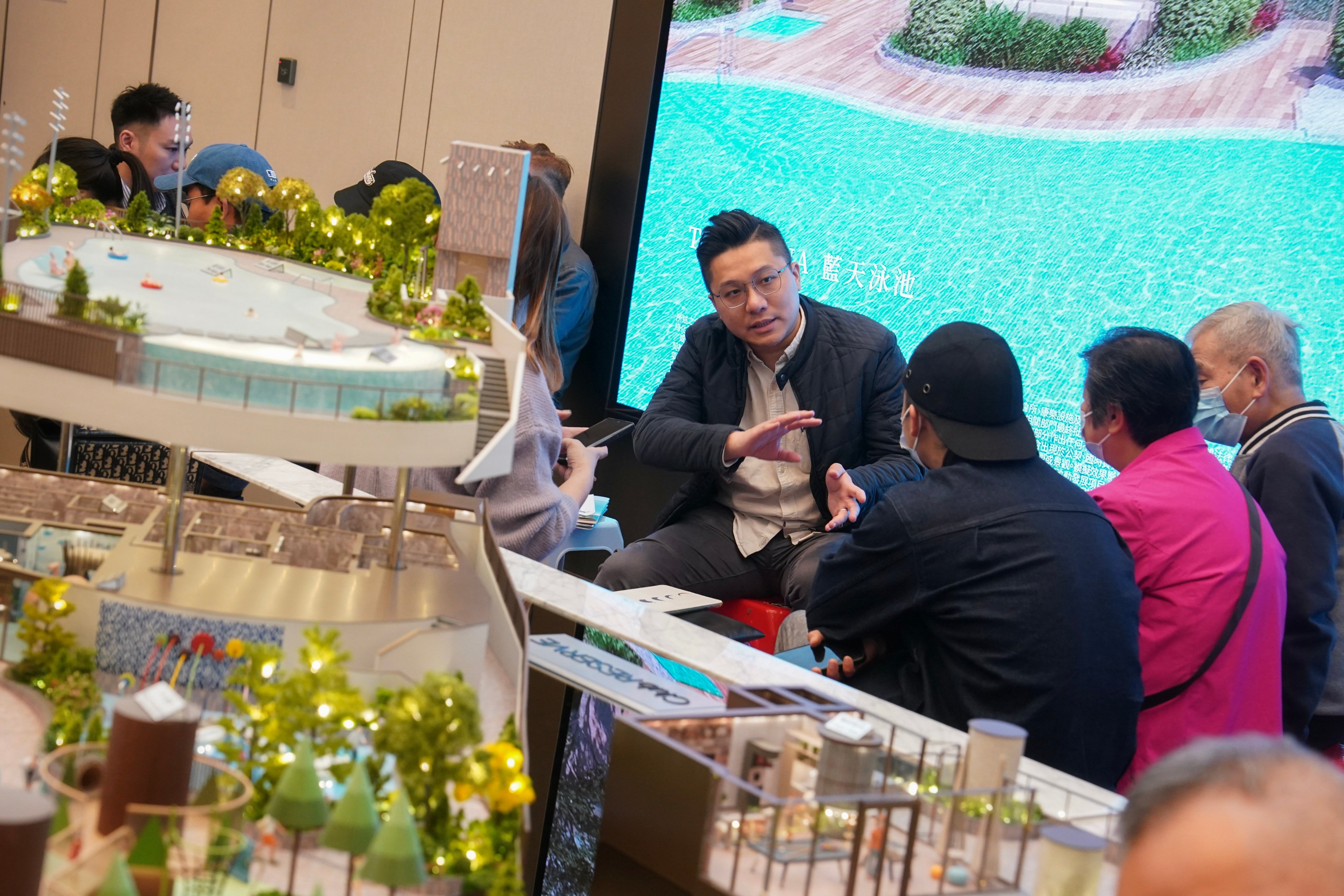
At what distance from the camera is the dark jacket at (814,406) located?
4.05m

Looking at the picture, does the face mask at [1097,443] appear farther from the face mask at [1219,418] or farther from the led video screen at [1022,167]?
the led video screen at [1022,167]

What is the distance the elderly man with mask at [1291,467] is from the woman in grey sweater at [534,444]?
5.82 feet

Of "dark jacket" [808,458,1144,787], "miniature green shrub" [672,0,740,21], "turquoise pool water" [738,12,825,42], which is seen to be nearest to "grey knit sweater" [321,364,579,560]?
"dark jacket" [808,458,1144,787]

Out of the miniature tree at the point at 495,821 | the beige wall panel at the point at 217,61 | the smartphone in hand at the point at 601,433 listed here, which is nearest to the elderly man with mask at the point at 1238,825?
the miniature tree at the point at 495,821

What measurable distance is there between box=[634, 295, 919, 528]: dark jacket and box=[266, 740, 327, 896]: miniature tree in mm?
2607

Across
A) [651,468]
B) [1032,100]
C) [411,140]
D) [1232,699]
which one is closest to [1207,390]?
[1232,699]

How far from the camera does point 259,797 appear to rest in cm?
150

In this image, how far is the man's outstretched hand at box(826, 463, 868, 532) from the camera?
3.55 metres

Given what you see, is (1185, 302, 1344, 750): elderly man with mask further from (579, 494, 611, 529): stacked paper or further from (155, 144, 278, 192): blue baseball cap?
(155, 144, 278, 192): blue baseball cap

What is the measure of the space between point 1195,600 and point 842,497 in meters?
1.14

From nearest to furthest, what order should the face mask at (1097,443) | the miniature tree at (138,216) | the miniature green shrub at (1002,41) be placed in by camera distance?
the miniature tree at (138,216), the face mask at (1097,443), the miniature green shrub at (1002,41)

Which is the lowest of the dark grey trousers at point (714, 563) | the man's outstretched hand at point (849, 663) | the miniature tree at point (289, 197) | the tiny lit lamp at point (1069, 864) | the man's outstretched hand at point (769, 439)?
the dark grey trousers at point (714, 563)

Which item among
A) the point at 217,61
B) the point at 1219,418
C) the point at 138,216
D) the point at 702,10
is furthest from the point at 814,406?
the point at 217,61

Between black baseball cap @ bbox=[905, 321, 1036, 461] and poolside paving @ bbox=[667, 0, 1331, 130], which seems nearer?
black baseball cap @ bbox=[905, 321, 1036, 461]
